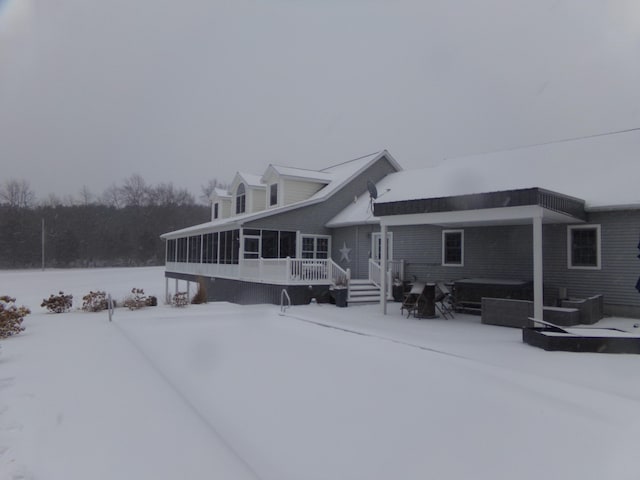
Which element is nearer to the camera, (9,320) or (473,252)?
(9,320)

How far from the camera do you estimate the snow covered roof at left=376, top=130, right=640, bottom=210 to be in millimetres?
12336

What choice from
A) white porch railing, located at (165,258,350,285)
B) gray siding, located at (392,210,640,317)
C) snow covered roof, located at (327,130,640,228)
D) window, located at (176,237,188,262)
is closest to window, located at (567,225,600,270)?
gray siding, located at (392,210,640,317)

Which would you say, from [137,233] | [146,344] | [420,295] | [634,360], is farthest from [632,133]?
[137,233]

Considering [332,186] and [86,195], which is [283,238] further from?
[86,195]

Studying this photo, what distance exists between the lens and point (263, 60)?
2309 cm

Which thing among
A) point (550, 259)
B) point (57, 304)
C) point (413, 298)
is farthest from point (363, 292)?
point (57, 304)

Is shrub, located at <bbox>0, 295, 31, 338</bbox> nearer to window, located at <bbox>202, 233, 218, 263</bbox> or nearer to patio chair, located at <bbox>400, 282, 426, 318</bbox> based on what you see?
patio chair, located at <bbox>400, 282, 426, 318</bbox>

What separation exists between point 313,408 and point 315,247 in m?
14.3

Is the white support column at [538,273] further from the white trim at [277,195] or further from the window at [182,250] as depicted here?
the window at [182,250]

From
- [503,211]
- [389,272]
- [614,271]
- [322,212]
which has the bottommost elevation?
[389,272]

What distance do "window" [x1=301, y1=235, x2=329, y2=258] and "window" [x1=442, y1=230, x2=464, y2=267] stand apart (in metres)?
5.79

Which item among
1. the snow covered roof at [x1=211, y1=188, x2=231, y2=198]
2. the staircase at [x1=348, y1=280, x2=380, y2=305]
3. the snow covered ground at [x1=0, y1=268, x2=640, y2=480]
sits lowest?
the snow covered ground at [x1=0, y1=268, x2=640, y2=480]

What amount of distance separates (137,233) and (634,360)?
59.1m

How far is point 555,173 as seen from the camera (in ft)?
47.5
